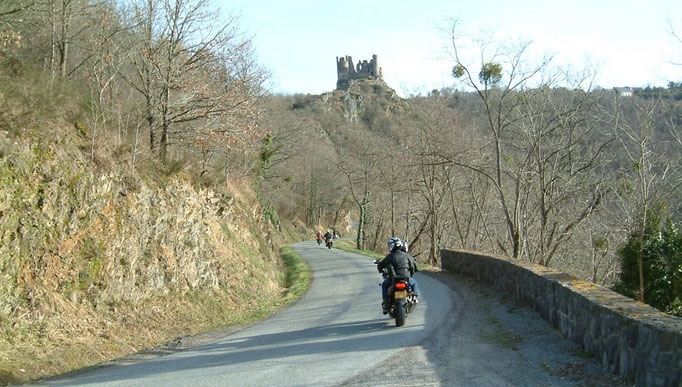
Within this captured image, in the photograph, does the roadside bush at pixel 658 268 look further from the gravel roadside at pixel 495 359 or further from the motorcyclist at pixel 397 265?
the motorcyclist at pixel 397 265

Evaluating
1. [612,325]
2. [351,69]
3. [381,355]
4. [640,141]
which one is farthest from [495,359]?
[351,69]

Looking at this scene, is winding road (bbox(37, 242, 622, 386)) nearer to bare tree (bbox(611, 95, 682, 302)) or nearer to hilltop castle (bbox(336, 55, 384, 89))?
bare tree (bbox(611, 95, 682, 302))

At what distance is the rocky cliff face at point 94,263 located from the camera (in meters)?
9.55

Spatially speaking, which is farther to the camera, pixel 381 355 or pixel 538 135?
pixel 538 135

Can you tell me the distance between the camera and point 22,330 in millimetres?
9133

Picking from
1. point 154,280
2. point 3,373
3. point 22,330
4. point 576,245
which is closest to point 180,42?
point 154,280

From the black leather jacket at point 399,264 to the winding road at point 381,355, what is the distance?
3.49 ft

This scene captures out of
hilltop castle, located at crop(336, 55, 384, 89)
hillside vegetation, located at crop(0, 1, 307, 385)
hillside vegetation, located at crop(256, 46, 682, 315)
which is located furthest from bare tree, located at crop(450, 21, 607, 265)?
hilltop castle, located at crop(336, 55, 384, 89)

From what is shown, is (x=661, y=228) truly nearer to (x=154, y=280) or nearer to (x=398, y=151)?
(x=154, y=280)

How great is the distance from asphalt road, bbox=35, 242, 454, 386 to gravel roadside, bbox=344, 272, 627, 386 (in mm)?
80

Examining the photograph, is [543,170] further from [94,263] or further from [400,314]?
[94,263]

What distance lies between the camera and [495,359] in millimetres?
7672

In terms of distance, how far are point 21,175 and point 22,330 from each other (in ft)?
10.8

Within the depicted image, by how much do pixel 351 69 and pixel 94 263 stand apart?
178631 millimetres
